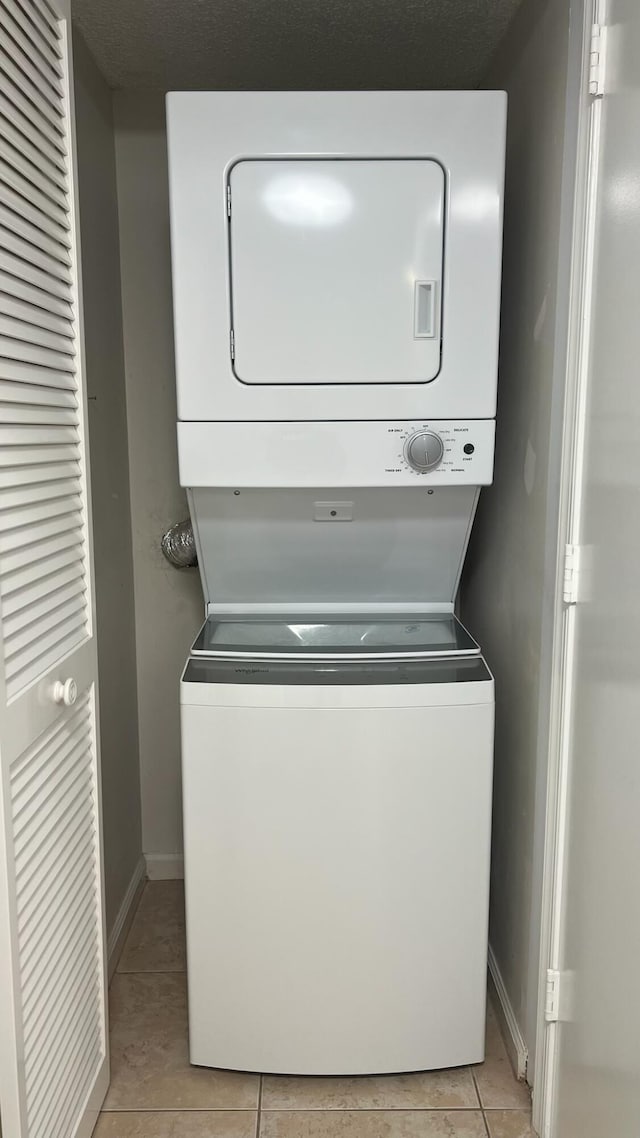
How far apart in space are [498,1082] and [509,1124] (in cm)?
10

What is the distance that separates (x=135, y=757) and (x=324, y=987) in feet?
3.24

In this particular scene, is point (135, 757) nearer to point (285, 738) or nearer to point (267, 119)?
point (285, 738)

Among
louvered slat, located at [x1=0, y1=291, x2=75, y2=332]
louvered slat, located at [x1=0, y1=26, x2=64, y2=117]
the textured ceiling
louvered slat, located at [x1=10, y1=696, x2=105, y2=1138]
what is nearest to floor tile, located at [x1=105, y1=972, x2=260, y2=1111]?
louvered slat, located at [x1=10, y1=696, x2=105, y2=1138]

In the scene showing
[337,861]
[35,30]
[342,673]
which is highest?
[35,30]

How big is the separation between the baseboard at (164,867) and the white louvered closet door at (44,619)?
0.93m

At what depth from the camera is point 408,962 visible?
66.3 inches

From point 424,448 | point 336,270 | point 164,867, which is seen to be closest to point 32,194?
point 336,270

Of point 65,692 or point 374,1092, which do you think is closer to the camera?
point 65,692

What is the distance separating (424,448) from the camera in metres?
1.62

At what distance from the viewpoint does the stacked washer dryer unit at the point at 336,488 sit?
156 centimetres

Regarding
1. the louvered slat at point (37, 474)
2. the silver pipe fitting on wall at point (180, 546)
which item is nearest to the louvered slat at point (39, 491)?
the louvered slat at point (37, 474)

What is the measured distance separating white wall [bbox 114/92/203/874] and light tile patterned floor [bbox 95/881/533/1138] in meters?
0.72

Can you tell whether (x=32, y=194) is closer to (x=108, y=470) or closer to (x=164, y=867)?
(x=108, y=470)

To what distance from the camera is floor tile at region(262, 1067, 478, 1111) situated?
170cm
